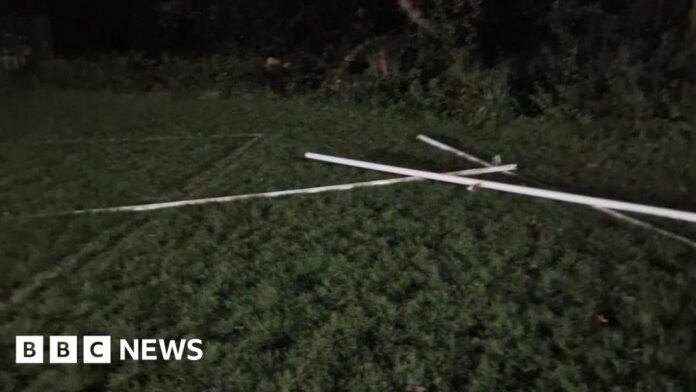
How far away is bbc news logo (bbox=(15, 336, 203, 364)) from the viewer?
9.02ft

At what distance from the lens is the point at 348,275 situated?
3.44 meters

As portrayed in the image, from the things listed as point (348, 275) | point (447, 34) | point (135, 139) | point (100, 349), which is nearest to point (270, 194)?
point (348, 275)

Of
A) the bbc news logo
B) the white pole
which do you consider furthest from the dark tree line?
the bbc news logo

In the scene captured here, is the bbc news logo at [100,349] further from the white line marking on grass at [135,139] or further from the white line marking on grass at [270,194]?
the white line marking on grass at [135,139]

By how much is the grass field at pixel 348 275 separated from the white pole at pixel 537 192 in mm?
78

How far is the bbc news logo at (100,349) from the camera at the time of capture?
2.75 metres

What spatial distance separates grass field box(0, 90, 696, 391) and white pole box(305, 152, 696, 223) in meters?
0.08

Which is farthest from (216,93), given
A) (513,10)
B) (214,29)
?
(513,10)

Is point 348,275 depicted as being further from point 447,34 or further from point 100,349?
point 447,34

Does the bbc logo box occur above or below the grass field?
below

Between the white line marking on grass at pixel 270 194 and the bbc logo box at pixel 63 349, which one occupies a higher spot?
the white line marking on grass at pixel 270 194

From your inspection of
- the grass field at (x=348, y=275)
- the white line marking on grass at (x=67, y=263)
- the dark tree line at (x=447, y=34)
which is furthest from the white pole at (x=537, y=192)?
the dark tree line at (x=447, y=34)

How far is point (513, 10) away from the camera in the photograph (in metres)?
9.22

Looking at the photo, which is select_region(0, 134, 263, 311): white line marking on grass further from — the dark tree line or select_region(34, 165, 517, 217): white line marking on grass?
the dark tree line
